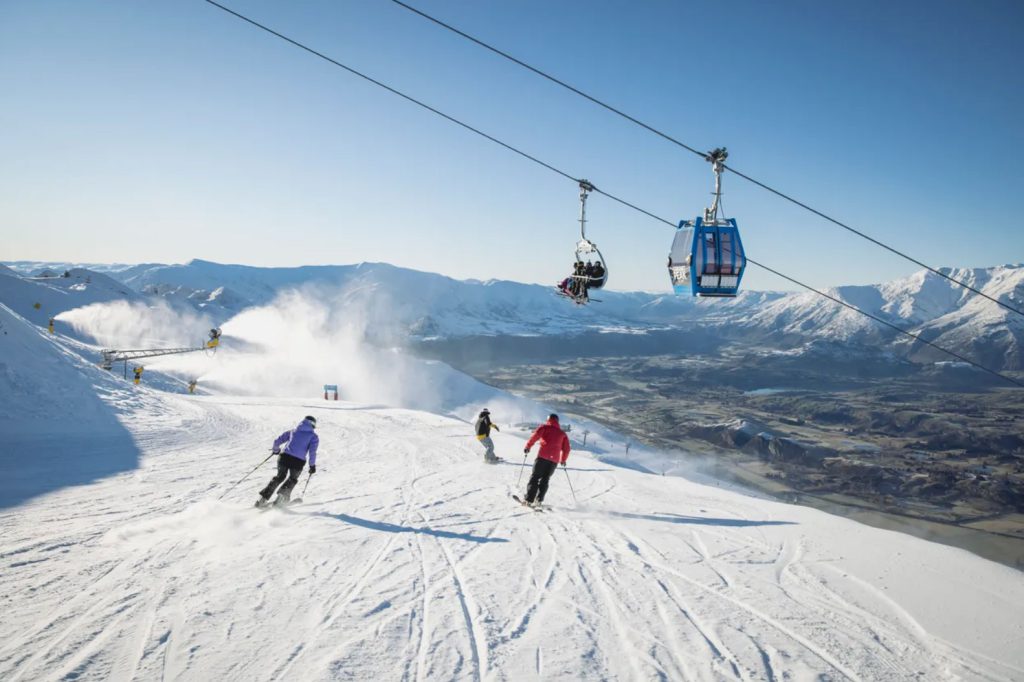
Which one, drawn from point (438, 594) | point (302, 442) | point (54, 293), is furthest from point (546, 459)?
point (54, 293)

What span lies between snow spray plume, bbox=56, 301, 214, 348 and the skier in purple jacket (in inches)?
2340

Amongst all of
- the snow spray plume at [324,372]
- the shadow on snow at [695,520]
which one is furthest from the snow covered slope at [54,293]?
the shadow on snow at [695,520]

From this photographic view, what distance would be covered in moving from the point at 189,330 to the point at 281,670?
87.8 meters

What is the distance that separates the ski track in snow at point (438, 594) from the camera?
4.51 metres

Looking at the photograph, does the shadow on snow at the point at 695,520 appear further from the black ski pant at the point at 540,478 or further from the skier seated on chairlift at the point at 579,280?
the skier seated on chairlift at the point at 579,280

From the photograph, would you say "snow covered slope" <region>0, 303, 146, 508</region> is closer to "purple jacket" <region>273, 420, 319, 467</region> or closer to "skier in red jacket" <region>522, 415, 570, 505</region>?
"purple jacket" <region>273, 420, 319, 467</region>

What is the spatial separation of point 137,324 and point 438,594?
82310mm

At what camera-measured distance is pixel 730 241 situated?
1120 centimetres

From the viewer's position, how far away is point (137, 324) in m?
69.3

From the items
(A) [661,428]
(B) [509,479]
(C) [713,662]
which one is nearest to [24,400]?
(B) [509,479]

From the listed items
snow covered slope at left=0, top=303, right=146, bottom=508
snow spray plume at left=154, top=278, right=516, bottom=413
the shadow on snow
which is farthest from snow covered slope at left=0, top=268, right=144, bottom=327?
the shadow on snow

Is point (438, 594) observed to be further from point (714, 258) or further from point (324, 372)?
point (324, 372)

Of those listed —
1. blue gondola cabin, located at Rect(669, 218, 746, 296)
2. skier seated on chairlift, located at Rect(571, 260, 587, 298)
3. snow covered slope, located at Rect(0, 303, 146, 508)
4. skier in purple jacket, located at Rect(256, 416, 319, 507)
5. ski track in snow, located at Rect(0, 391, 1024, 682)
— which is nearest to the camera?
ski track in snow, located at Rect(0, 391, 1024, 682)

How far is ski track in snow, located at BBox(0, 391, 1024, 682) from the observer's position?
4.51 meters
